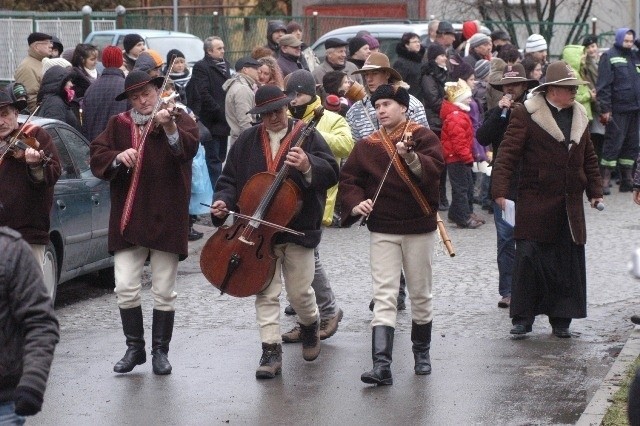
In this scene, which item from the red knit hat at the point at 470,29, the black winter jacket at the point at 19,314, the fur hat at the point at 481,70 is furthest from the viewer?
the red knit hat at the point at 470,29

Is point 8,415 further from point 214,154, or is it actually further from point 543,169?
point 214,154

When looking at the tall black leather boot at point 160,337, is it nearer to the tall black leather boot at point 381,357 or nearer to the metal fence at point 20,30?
the tall black leather boot at point 381,357

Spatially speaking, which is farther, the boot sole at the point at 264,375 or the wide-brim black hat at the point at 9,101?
the boot sole at the point at 264,375

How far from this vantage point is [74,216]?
10930 millimetres

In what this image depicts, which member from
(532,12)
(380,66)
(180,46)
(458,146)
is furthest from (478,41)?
(532,12)

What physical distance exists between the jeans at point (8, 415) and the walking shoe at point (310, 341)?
4.17m

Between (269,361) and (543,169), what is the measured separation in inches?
94.6

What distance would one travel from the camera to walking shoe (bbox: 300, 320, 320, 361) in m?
8.95

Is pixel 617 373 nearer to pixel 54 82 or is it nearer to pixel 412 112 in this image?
pixel 412 112

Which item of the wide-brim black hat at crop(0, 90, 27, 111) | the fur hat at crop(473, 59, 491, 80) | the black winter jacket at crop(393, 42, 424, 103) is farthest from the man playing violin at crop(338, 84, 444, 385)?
the black winter jacket at crop(393, 42, 424, 103)

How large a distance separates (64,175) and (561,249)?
12.9 feet

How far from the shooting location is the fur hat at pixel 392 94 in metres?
8.44

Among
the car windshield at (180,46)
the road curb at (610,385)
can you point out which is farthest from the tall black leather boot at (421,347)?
the car windshield at (180,46)

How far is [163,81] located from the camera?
8.52m
